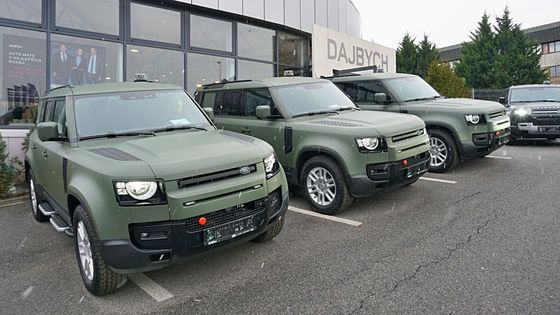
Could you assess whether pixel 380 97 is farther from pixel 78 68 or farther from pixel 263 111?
pixel 78 68

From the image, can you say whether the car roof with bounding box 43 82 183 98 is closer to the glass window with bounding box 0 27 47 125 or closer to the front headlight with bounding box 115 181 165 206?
the front headlight with bounding box 115 181 165 206

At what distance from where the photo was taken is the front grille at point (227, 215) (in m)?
3.30

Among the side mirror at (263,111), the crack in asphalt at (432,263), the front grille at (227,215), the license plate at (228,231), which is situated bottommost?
the crack in asphalt at (432,263)

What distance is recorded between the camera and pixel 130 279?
384 centimetres

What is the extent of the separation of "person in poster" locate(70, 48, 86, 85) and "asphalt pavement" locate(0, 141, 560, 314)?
4431mm

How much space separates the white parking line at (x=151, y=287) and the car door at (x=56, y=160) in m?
1.02

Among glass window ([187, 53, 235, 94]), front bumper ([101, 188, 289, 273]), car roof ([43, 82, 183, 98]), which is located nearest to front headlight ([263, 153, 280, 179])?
front bumper ([101, 188, 289, 273])

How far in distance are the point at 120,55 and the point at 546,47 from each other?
52957 mm

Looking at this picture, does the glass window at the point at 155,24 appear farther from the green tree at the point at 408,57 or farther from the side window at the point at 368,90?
the green tree at the point at 408,57

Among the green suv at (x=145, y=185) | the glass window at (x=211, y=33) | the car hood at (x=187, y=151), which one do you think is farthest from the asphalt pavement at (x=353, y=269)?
the glass window at (x=211, y=33)

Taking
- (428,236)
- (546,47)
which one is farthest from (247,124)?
(546,47)

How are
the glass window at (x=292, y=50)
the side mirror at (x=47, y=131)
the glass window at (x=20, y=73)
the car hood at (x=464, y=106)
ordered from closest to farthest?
the side mirror at (x=47, y=131)
the car hood at (x=464, y=106)
the glass window at (x=20, y=73)
the glass window at (x=292, y=50)

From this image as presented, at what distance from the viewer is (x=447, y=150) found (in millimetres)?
7816

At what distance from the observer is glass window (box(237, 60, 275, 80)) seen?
12.6 metres
